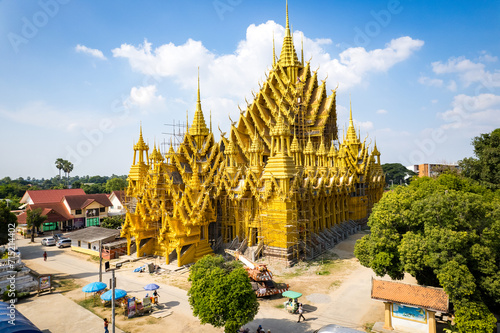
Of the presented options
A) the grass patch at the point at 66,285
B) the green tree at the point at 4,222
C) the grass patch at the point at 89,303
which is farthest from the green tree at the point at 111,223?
the grass patch at the point at 89,303

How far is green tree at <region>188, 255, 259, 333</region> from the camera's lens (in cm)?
1267

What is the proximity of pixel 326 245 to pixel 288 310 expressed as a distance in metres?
14.3

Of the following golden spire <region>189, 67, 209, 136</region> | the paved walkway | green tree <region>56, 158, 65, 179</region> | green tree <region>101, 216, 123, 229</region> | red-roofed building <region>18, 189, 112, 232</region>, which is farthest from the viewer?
green tree <region>56, 158, 65, 179</region>

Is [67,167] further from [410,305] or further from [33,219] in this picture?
[410,305]

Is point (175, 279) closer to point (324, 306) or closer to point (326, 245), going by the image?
point (324, 306)

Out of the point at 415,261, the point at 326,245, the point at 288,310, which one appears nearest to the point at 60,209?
the point at 326,245

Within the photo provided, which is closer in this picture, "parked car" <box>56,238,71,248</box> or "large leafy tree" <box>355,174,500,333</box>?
"large leafy tree" <box>355,174,500,333</box>

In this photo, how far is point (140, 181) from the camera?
111ft

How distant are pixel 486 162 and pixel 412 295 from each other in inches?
888

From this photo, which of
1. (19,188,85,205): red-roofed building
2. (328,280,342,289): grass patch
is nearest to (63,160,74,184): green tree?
(19,188,85,205): red-roofed building

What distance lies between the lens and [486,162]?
29500 millimetres

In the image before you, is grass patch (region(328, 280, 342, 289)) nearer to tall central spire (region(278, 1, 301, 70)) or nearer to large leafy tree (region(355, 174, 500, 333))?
large leafy tree (region(355, 174, 500, 333))

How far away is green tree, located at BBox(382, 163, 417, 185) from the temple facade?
73.4 m

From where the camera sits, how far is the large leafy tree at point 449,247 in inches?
502
